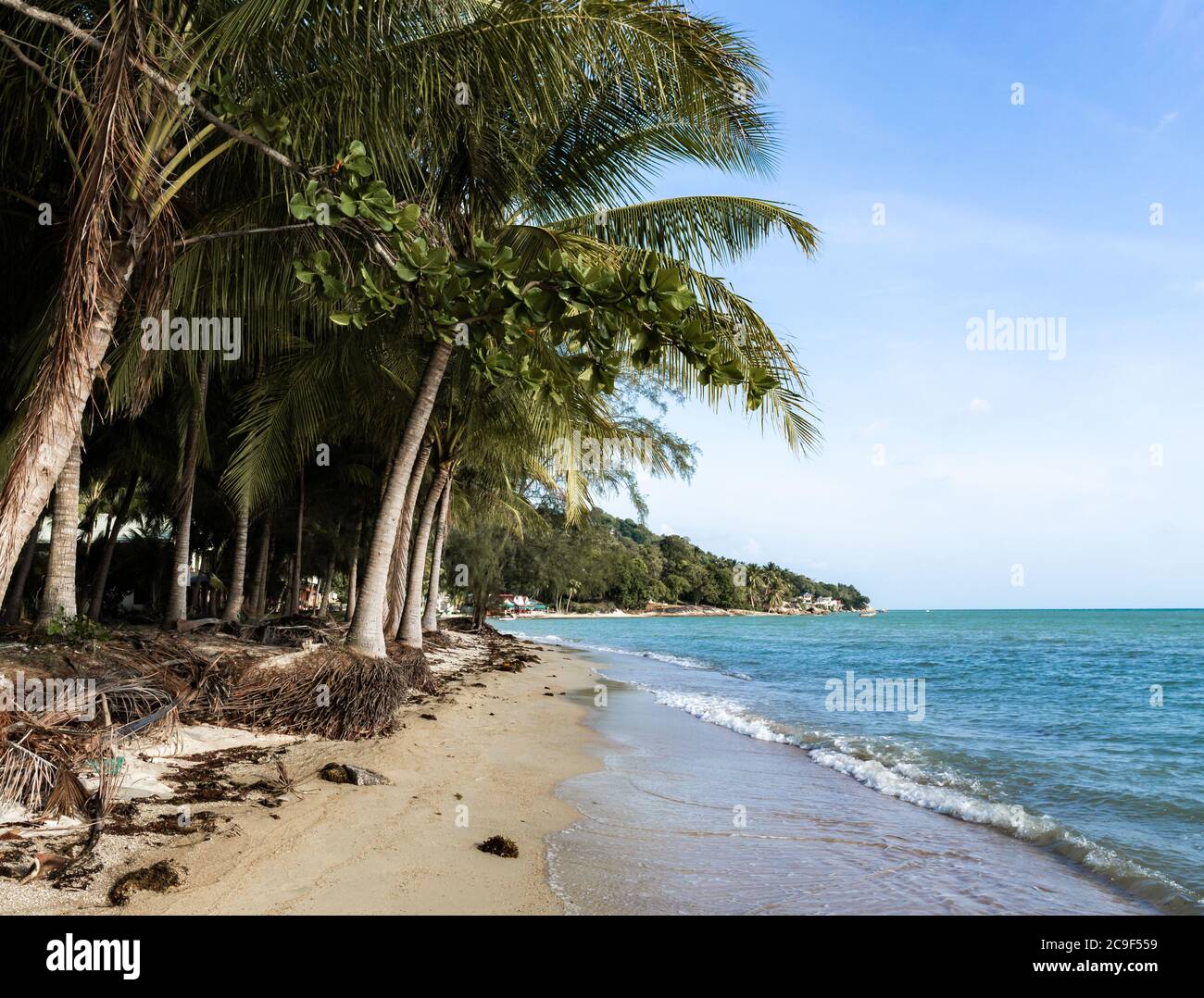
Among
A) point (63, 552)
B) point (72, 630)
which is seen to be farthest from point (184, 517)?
point (72, 630)

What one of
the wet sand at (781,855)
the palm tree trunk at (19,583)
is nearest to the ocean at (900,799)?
the wet sand at (781,855)

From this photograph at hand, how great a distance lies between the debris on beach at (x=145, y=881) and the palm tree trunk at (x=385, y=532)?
533 centimetres

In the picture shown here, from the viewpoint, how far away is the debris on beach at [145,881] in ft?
11.2

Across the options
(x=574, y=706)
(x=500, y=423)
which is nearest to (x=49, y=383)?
(x=500, y=423)

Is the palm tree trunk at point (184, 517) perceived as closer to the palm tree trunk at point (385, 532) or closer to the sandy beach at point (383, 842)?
the palm tree trunk at point (385, 532)

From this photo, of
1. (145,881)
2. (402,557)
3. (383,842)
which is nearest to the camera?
(145,881)

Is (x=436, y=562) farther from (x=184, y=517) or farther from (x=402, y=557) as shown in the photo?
(x=184, y=517)

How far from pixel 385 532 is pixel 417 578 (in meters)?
4.81

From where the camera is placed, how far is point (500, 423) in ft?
41.7

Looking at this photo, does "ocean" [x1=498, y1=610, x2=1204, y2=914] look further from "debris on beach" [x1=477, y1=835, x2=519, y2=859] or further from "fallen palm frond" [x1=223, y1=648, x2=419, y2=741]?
"fallen palm frond" [x1=223, y1=648, x2=419, y2=741]

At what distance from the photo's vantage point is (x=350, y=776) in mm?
5832
